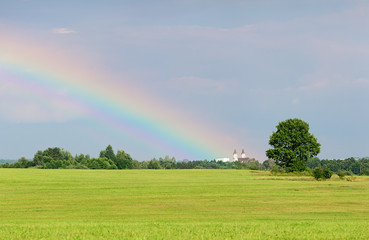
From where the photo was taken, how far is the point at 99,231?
2477 cm

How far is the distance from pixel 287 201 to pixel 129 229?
79.7ft

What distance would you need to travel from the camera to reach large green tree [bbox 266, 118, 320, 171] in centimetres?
10344

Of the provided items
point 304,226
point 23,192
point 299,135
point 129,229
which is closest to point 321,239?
point 304,226

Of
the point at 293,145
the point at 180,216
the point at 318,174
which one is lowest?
the point at 180,216

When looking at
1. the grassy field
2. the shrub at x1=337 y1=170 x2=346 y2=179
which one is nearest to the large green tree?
the shrub at x1=337 y1=170 x2=346 y2=179

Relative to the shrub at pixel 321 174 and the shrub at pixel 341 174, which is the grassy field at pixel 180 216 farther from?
the shrub at pixel 341 174

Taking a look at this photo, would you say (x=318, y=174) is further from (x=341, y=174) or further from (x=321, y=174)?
(x=341, y=174)

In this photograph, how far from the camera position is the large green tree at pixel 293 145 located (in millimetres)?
103438

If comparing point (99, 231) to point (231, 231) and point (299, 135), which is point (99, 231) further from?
point (299, 135)

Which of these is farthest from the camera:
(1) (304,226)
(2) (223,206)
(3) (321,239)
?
(2) (223,206)

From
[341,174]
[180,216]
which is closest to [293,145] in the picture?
[341,174]

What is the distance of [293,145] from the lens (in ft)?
348

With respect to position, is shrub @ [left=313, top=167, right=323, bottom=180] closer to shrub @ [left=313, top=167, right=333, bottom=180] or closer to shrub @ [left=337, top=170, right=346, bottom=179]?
shrub @ [left=313, top=167, right=333, bottom=180]

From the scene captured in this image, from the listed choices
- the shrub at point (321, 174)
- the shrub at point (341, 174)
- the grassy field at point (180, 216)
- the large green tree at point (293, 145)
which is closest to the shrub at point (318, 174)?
the shrub at point (321, 174)
